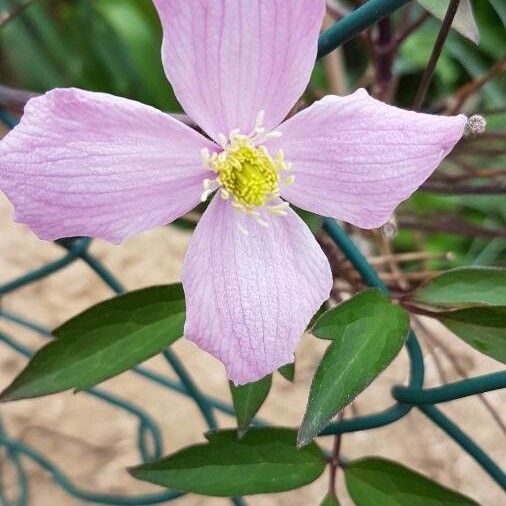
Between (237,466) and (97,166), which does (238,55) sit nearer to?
(97,166)

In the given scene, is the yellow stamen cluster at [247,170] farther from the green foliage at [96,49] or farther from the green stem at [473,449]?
the green foliage at [96,49]

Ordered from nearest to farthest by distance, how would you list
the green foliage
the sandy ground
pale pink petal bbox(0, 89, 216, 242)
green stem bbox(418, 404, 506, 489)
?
pale pink petal bbox(0, 89, 216, 242), green stem bbox(418, 404, 506, 489), the sandy ground, the green foliage

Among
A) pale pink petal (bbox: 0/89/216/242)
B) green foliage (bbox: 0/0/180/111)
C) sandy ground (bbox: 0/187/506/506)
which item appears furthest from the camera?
green foliage (bbox: 0/0/180/111)

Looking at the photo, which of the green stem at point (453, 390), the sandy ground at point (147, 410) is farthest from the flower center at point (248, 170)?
the sandy ground at point (147, 410)

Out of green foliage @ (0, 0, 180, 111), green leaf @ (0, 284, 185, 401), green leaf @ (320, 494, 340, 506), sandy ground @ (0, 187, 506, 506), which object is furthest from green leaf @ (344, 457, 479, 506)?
green foliage @ (0, 0, 180, 111)

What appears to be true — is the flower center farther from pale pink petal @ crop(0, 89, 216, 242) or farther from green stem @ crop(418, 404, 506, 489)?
green stem @ crop(418, 404, 506, 489)
